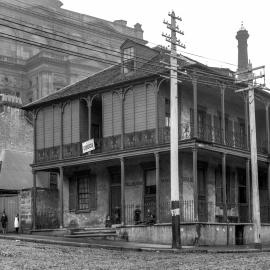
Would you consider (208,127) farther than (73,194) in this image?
No

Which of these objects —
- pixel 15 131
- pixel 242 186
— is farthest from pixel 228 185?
pixel 15 131

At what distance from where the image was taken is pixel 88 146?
32.8m

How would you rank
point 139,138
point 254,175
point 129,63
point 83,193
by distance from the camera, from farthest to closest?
1. point 83,193
2. point 129,63
3. point 139,138
4. point 254,175

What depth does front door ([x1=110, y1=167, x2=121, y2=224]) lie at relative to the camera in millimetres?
32875

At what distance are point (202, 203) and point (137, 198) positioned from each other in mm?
3389

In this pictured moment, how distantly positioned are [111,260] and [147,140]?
12291mm

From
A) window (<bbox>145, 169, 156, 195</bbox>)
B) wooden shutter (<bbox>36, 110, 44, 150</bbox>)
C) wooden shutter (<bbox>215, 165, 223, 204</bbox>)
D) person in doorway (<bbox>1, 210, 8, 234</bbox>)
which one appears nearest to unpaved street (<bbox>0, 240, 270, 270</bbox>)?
window (<bbox>145, 169, 156, 195</bbox>)

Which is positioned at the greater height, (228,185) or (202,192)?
(228,185)

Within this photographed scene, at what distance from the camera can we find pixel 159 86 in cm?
2991

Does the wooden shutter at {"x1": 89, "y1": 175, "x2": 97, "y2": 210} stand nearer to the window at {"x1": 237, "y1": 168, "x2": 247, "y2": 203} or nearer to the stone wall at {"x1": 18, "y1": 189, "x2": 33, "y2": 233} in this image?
the stone wall at {"x1": 18, "y1": 189, "x2": 33, "y2": 233}

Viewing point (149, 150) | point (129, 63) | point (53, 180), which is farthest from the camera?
point (53, 180)

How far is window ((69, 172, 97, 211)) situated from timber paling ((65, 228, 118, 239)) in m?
2.66

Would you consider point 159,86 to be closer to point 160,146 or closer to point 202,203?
point 160,146

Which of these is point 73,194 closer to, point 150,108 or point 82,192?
point 82,192
